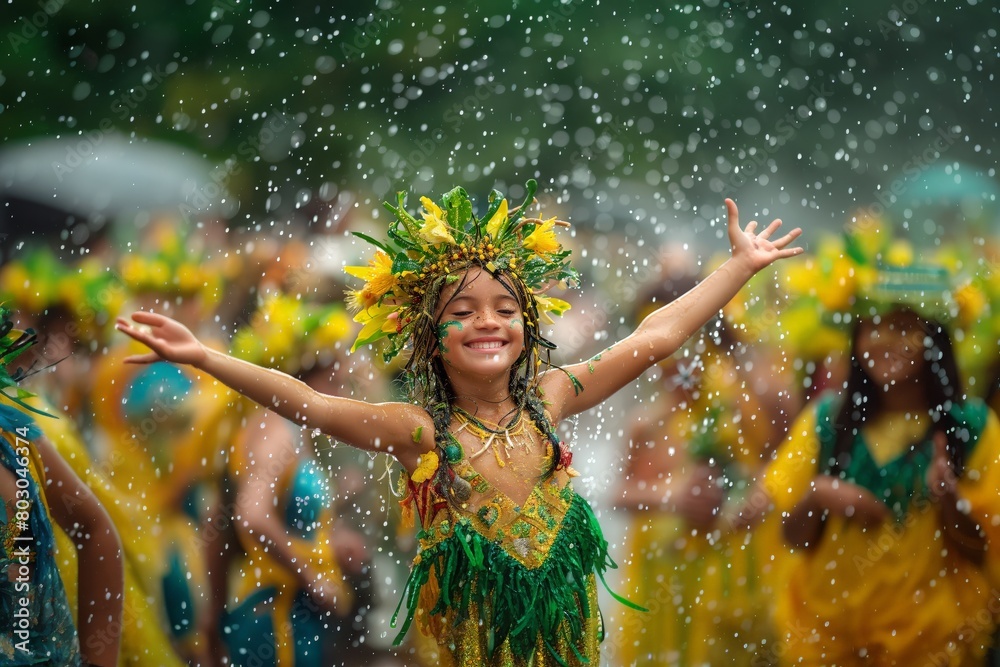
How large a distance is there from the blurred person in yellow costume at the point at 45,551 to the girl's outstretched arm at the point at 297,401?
1.19 meters

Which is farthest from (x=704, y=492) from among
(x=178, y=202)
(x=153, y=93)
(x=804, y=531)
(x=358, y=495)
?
(x=153, y=93)

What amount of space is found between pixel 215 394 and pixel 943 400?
8.47ft

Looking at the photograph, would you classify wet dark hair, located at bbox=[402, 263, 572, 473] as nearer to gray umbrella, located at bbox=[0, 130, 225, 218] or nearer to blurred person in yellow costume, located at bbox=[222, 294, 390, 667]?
blurred person in yellow costume, located at bbox=[222, 294, 390, 667]

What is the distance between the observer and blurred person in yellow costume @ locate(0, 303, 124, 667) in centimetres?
315

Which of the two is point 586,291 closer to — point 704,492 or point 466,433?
point 704,492

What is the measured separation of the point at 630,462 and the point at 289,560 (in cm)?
124

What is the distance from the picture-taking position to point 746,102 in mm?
4680

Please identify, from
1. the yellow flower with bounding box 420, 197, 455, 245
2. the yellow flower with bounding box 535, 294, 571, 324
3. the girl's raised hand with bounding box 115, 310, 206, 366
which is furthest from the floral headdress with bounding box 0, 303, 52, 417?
the yellow flower with bounding box 535, 294, 571, 324

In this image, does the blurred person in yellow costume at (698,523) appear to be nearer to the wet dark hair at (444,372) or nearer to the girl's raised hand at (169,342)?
the wet dark hair at (444,372)

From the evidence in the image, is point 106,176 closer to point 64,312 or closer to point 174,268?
point 174,268

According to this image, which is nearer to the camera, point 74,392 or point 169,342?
point 169,342

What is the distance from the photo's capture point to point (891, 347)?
4141 millimetres

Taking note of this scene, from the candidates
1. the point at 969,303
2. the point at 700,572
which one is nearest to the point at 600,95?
the point at 969,303

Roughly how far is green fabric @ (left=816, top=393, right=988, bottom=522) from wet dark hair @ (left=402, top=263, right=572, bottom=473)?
179 cm
